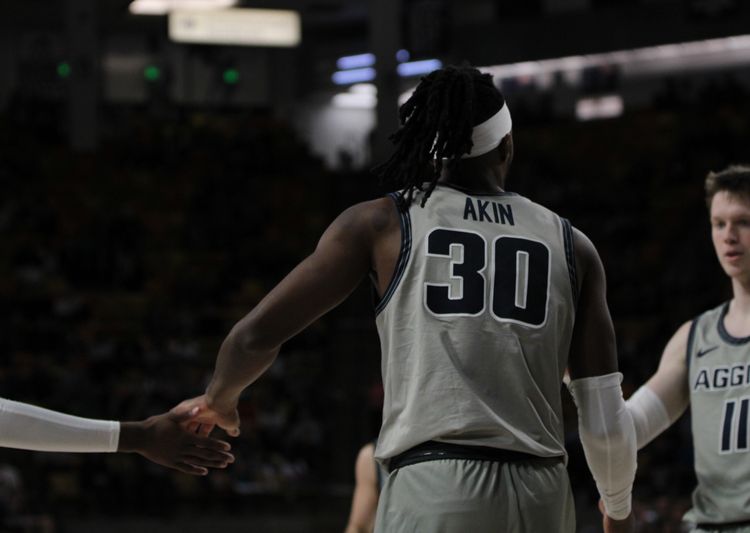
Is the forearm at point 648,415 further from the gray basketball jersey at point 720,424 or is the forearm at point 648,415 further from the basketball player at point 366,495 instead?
the basketball player at point 366,495

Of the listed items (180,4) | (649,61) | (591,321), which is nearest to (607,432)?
(591,321)

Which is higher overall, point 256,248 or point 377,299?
point 377,299

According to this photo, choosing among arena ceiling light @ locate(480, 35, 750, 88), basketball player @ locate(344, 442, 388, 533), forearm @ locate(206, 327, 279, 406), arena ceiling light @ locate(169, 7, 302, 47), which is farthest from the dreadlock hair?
arena ceiling light @ locate(480, 35, 750, 88)

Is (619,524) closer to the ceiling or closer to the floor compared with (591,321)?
closer to the floor

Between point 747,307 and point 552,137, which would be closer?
point 747,307

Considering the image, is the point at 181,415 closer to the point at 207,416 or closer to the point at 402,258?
the point at 207,416

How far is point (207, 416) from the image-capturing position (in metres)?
3.24

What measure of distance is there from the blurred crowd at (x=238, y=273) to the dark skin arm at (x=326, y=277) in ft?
19.6

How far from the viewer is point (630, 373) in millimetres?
13742

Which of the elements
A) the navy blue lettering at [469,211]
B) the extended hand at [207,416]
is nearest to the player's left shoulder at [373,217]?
the navy blue lettering at [469,211]

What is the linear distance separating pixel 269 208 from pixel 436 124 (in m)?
16.9

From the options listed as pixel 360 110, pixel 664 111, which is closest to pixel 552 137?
pixel 664 111

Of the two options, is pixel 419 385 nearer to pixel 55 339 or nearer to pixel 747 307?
pixel 747 307

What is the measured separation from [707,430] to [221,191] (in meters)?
16.2
